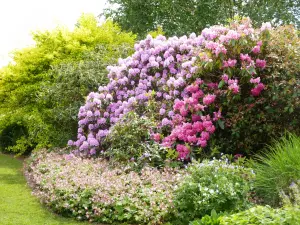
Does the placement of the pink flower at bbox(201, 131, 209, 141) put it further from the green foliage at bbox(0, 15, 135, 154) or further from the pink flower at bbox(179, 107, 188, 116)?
the green foliage at bbox(0, 15, 135, 154)

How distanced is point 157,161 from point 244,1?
59.2ft

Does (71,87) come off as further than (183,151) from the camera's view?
Yes

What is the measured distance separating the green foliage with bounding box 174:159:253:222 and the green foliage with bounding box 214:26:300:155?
2598 millimetres

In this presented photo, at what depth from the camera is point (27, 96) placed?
50.8 feet

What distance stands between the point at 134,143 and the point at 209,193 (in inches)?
139

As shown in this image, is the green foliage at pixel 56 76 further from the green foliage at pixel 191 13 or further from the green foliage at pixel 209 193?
the green foliage at pixel 191 13

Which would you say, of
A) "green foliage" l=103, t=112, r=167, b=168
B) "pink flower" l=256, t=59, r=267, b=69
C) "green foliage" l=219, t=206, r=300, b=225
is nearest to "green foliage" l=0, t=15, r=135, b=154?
"green foliage" l=103, t=112, r=167, b=168

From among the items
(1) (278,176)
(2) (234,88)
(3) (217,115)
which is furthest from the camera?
(3) (217,115)

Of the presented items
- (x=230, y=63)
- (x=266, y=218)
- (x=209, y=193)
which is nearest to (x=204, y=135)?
(x=230, y=63)

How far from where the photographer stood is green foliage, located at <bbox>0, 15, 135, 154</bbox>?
44.7 ft

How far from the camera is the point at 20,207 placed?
335 inches

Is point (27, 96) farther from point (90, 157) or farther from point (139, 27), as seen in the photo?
point (139, 27)

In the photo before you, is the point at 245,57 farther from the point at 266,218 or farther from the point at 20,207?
the point at 266,218

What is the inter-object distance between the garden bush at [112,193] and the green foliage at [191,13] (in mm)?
15307
